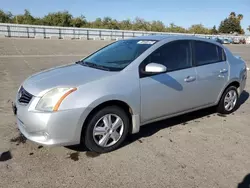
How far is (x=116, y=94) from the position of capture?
3.20 meters

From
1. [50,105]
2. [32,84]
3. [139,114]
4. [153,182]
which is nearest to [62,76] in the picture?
[32,84]

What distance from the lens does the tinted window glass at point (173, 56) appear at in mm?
3730

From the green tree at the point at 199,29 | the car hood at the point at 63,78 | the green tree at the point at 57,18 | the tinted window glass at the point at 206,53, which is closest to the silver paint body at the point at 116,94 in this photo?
the car hood at the point at 63,78

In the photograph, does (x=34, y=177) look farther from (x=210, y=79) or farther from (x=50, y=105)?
(x=210, y=79)

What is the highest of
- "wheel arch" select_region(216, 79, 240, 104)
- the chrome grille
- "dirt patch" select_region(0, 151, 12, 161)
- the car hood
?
the car hood

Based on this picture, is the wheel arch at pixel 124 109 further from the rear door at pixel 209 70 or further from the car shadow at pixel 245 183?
the car shadow at pixel 245 183

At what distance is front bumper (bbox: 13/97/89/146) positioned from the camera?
289 cm

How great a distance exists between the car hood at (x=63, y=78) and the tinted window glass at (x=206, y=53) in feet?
5.77

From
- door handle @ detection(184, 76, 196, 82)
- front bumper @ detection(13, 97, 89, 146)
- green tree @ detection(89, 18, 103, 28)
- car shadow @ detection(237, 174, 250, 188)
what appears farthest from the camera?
green tree @ detection(89, 18, 103, 28)

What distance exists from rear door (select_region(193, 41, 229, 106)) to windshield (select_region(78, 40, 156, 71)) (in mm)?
957

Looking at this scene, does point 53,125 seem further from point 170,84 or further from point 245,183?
point 245,183

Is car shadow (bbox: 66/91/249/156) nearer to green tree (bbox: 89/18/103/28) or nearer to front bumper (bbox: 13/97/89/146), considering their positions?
front bumper (bbox: 13/97/89/146)

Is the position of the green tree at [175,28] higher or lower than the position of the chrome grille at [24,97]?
higher

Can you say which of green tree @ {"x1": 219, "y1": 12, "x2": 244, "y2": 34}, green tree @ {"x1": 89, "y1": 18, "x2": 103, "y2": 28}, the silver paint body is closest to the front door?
the silver paint body
